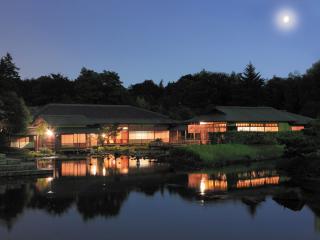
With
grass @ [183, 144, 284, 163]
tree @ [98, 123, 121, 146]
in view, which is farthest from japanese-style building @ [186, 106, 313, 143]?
tree @ [98, 123, 121, 146]

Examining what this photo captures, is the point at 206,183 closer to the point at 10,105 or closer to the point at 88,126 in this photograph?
the point at 10,105

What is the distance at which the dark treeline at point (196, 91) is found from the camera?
57.8 meters

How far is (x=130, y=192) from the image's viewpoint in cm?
1808

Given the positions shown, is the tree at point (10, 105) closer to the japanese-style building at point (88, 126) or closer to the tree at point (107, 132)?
the japanese-style building at point (88, 126)

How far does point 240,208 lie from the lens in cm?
1508

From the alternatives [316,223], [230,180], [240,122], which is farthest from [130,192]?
[240,122]

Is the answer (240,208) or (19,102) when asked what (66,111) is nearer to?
(19,102)

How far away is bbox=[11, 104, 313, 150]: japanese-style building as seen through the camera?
3912 centimetres

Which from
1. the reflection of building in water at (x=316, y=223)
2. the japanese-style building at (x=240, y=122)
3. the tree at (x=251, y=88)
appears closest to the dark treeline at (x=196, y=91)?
the tree at (x=251, y=88)

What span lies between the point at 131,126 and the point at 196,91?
844 inches

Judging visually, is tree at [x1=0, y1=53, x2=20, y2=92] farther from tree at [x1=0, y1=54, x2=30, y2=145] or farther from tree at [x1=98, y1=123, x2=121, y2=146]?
tree at [x1=98, y1=123, x2=121, y2=146]

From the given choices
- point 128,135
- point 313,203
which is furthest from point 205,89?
point 313,203

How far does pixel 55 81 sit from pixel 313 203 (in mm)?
54245

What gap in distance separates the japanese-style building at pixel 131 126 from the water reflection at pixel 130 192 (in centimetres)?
1528
